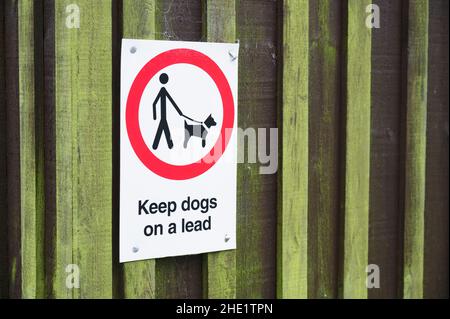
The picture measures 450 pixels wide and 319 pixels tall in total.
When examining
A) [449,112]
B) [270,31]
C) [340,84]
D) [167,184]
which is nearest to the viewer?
[167,184]

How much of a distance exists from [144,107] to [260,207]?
2.24ft

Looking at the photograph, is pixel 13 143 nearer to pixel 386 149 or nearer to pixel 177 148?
pixel 177 148

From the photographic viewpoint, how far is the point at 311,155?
121 inches

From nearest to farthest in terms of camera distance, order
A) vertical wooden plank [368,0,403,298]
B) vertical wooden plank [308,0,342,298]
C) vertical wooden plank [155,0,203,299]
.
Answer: vertical wooden plank [155,0,203,299] < vertical wooden plank [308,0,342,298] < vertical wooden plank [368,0,403,298]

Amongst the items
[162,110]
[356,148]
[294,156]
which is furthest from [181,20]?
[356,148]

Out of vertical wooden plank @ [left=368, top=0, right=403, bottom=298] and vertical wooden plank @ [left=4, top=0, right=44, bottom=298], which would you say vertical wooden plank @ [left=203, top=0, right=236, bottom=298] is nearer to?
vertical wooden plank @ [left=4, top=0, right=44, bottom=298]

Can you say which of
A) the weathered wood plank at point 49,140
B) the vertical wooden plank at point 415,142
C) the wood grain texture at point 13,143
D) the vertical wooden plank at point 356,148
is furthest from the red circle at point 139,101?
the vertical wooden plank at point 415,142

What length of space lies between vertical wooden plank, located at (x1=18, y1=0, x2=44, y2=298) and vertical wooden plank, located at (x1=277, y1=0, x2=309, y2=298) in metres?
1.00

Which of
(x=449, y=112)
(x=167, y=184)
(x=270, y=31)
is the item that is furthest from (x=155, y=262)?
(x=449, y=112)

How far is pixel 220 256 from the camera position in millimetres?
2814

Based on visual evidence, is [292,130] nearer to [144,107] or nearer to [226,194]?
[226,194]

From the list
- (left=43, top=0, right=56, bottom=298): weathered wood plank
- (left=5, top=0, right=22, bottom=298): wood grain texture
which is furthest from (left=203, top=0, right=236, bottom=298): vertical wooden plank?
(left=5, top=0, right=22, bottom=298): wood grain texture

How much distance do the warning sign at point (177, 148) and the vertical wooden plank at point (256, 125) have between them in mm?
68

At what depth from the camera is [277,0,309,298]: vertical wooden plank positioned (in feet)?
9.69
